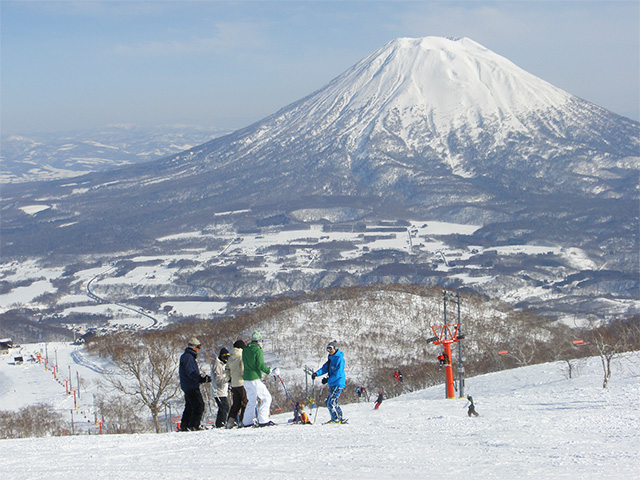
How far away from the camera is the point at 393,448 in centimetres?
1077

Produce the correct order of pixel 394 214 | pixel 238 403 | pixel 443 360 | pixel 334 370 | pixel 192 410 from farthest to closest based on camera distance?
pixel 394 214 → pixel 443 360 → pixel 192 410 → pixel 238 403 → pixel 334 370

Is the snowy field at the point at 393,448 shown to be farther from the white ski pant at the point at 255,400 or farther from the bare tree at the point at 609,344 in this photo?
the bare tree at the point at 609,344

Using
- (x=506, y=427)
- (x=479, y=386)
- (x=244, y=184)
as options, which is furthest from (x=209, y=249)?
(x=506, y=427)

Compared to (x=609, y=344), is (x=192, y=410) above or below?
below

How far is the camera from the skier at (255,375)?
518 inches

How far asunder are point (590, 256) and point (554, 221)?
25.5 metres

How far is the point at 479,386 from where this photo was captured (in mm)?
26078

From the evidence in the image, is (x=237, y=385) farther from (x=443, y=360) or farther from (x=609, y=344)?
(x=609, y=344)

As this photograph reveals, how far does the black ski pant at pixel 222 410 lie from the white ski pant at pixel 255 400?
81cm

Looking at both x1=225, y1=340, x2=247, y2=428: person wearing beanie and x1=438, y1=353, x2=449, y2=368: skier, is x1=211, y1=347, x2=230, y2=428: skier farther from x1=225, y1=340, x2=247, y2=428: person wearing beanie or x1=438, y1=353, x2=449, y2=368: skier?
x1=438, y1=353, x2=449, y2=368: skier

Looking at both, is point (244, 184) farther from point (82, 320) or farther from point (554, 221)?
point (82, 320)

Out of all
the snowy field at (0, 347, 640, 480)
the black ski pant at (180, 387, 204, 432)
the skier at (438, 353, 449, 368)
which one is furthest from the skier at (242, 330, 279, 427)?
the skier at (438, 353, 449, 368)

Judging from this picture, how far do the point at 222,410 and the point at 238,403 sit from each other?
2.99 ft

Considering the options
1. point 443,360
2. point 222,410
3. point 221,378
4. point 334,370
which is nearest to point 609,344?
point 443,360
